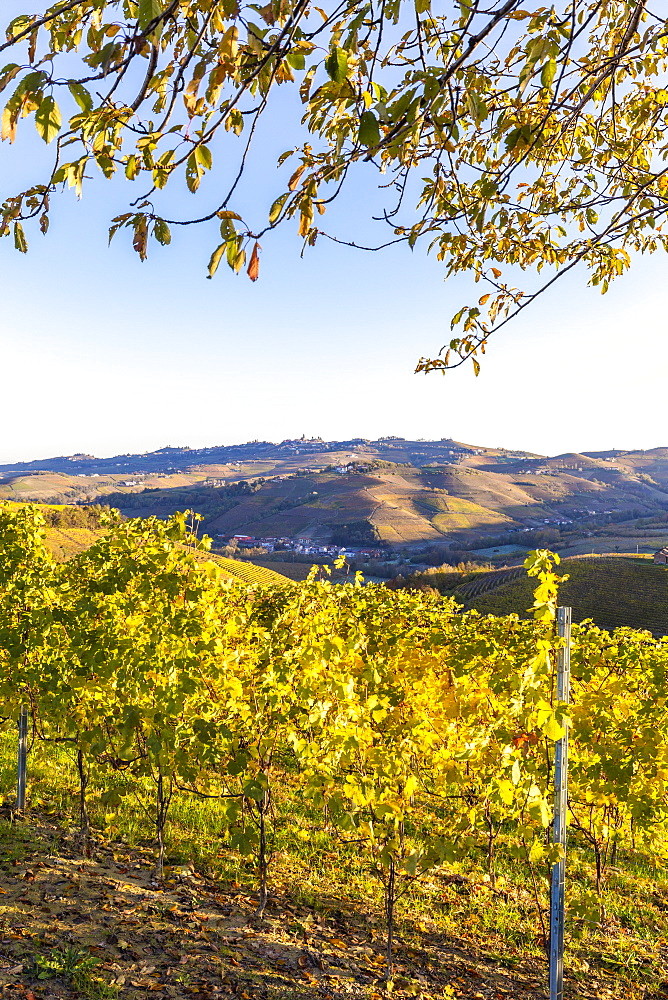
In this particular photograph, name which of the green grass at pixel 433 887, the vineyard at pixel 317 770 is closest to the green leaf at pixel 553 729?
the vineyard at pixel 317 770

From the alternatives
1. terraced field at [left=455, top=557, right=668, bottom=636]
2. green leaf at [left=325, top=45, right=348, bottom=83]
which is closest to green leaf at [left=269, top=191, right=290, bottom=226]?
green leaf at [left=325, top=45, right=348, bottom=83]

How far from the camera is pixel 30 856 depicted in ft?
15.9

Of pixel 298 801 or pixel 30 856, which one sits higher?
pixel 30 856

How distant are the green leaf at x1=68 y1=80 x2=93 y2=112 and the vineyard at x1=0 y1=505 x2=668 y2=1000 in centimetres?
306

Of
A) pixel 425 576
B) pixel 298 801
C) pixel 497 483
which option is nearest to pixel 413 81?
pixel 298 801

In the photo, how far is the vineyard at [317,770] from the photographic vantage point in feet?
11.7

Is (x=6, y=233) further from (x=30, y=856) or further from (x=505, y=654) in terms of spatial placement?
(x=30, y=856)

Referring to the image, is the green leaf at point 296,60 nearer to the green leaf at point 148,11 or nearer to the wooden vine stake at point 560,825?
the green leaf at point 148,11

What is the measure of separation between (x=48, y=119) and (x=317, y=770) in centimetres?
373

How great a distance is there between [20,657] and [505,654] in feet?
15.4

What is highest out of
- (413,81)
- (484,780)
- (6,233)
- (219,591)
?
(413,81)

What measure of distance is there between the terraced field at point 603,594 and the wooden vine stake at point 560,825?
4013 centimetres

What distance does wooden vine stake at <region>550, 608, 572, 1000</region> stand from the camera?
3.42 metres

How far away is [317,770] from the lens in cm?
365
